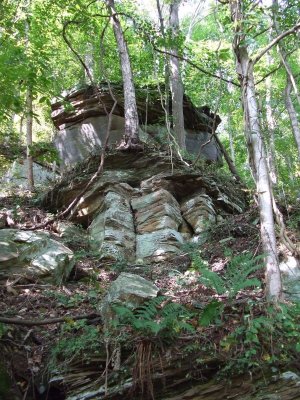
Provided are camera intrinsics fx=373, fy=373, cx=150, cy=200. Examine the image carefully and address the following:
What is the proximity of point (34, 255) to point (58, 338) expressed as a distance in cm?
236

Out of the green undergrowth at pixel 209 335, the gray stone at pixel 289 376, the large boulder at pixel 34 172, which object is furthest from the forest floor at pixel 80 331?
the large boulder at pixel 34 172

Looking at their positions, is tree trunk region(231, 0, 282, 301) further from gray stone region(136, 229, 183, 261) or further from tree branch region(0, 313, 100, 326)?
gray stone region(136, 229, 183, 261)

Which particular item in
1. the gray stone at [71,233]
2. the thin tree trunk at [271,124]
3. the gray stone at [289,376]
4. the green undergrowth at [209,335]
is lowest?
the gray stone at [289,376]

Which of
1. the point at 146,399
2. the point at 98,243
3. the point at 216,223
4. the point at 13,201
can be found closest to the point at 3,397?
the point at 146,399

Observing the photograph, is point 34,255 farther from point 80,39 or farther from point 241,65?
point 80,39

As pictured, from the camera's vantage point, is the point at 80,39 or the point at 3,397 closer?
the point at 3,397

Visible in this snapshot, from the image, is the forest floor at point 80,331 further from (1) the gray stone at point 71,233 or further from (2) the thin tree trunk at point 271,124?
(2) the thin tree trunk at point 271,124

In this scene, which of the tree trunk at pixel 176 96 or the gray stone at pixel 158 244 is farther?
the tree trunk at pixel 176 96

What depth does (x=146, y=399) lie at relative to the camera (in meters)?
3.35

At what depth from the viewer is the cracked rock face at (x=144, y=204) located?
27.2 ft

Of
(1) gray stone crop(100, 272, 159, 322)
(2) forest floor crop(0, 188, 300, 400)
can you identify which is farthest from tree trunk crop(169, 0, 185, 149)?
(1) gray stone crop(100, 272, 159, 322)

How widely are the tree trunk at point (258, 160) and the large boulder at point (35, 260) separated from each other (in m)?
3.39

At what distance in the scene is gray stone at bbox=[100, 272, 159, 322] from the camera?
4188 millimetres

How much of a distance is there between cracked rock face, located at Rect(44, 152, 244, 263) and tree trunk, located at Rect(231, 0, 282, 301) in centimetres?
329
